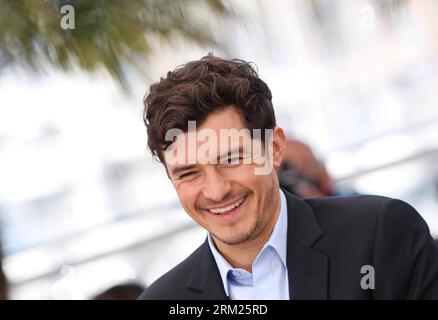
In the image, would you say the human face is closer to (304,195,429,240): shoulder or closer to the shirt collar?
the shirt collar

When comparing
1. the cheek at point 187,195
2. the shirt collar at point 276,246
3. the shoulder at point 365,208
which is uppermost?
→ the cheek at point 187,195

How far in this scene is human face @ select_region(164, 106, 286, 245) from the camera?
156 centimetres

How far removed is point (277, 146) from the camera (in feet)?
5.58

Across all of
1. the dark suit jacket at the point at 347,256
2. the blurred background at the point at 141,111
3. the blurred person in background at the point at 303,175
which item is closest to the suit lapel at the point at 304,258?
the dark suit jacket at the point at 347,256

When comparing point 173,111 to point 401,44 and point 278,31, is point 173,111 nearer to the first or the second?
point 278,31

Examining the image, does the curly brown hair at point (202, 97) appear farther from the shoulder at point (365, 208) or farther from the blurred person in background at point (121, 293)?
the blurred person in background at point (121, 293)

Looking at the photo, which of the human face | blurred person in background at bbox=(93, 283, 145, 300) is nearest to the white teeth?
the human face

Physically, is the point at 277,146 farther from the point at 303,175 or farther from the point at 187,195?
the point at 303,175

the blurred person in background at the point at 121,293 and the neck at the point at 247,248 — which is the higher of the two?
the neck at the point at 247,248

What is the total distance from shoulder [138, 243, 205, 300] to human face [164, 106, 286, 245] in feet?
0.48

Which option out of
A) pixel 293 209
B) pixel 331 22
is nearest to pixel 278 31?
pixel 331 22

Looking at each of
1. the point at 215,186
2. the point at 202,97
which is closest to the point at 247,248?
the point at 215,186

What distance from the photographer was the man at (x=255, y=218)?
1.55 metres

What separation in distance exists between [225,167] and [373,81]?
64.2 inches
